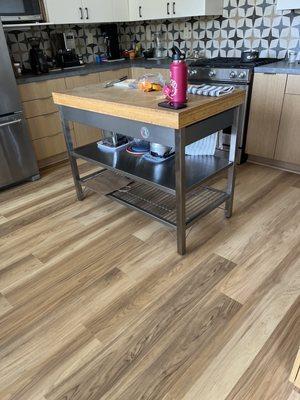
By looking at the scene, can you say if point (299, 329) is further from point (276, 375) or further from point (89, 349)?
point (89, 349)

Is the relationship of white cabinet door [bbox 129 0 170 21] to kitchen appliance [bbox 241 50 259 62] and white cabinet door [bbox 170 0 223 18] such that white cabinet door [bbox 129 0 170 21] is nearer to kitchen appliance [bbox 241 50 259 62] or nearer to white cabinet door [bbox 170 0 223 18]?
white cabinet door [bbox 170 0 223 18]

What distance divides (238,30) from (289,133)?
1.30 meters

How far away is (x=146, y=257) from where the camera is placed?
1.85 m

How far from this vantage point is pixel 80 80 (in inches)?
122

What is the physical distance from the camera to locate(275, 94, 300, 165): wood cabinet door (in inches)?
97.3

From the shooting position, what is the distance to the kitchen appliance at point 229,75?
8.61 ft

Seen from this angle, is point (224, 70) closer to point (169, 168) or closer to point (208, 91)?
point (208, 91)

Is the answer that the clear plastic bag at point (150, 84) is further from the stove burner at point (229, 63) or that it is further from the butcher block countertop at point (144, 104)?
the stove burner at point (229, 63)

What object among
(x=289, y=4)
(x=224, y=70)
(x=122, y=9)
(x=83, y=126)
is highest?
(x=122, y=9)

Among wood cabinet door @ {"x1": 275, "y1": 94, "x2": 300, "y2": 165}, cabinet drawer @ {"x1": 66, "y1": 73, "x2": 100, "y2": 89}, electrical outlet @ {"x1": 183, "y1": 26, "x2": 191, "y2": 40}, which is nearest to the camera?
wood cabinet door @ {"x1": 275, "y1": 94, "x2": 300, "y2": 165}

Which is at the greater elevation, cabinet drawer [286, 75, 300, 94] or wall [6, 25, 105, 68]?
wall [6, 25, 105, 68]

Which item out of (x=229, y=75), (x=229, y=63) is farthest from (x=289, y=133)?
(x=229, y=63)

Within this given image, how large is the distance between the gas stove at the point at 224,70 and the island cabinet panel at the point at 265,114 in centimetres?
11

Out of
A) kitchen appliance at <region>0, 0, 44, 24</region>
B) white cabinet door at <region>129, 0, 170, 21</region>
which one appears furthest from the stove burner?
kitchen appliance at <region>0, 0, 44, 24</region>
